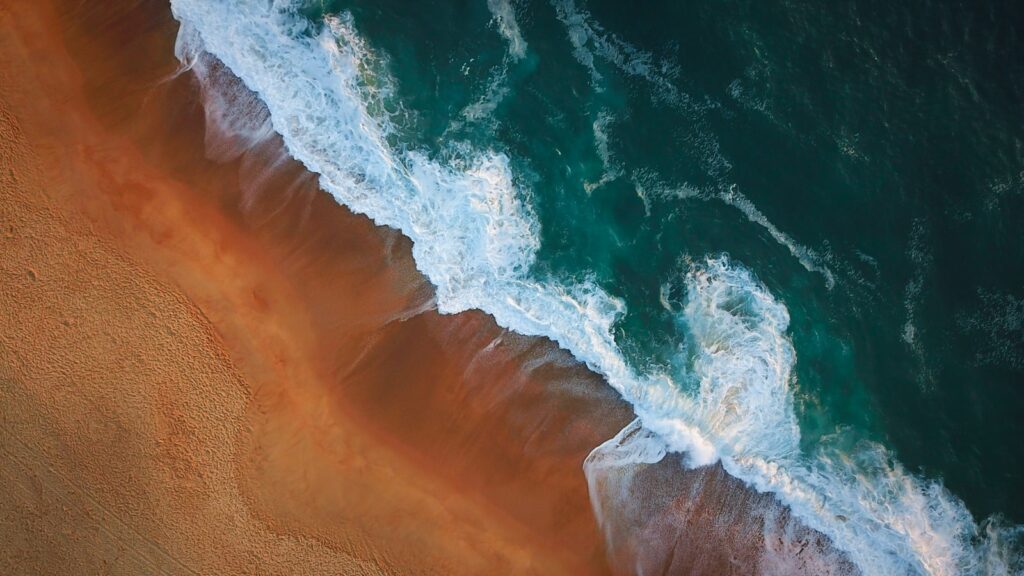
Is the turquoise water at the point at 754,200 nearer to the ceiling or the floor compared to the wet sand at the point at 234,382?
nearer to the ceiling

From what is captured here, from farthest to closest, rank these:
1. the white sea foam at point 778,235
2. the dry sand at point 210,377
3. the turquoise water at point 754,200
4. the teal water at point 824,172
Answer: the white sea foam at point 778,235 → the teal water at point 824,172 → the turquoise water at point 754,200 → the dry sand at point 210,377

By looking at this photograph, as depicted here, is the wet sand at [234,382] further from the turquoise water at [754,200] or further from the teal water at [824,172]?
the teal water at [824,172]

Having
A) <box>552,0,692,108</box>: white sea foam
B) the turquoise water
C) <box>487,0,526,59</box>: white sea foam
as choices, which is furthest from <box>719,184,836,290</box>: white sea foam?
<box>487,0,526,59</box>: white sea foam

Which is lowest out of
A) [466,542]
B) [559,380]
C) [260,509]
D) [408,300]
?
[260,509]

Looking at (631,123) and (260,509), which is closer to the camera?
(260,509)

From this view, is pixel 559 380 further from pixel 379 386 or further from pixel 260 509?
pixel 260 509

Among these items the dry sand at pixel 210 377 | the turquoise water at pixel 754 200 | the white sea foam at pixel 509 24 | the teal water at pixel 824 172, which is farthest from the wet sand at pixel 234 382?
the white sea foam at pixel 509 24

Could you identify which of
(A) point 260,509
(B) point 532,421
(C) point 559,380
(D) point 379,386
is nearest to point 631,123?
Result: (C) point 559,380
